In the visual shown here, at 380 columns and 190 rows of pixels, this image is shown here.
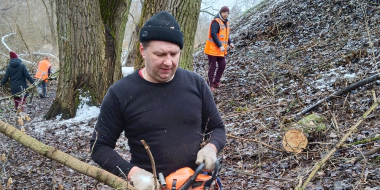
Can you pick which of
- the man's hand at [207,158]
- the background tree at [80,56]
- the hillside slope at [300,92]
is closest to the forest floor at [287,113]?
the hillside slope at [300,92]

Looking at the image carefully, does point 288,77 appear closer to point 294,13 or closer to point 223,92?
point 223,92

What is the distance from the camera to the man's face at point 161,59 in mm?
2246

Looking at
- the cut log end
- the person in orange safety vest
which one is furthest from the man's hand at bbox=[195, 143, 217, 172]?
the person in orange safety vest

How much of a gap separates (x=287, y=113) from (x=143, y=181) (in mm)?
3917

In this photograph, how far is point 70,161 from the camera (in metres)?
2.48

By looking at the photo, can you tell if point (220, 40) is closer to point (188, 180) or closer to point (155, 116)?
point (155, 116)

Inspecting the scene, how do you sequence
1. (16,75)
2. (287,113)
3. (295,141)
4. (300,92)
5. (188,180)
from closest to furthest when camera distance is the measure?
(188,180)
(295,141)
(287,113)
(300,92)
(16,75)

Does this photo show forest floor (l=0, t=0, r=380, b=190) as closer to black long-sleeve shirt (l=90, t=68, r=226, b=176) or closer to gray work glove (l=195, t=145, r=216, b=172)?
black long-sleeve shirt (l=90, t=68, r=226, b=176)

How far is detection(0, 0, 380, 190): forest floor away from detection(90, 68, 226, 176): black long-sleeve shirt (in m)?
0.44

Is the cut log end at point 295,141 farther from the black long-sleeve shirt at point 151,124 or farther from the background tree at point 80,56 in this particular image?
the background tree at point 80,56

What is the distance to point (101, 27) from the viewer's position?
799 centimetres

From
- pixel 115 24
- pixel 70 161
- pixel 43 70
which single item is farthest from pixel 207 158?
pixel 43 70

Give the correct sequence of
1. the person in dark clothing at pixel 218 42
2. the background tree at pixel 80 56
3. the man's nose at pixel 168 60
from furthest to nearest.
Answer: the person in dark clothing at pixel 218 42, the background tree at pixel 80 56, the man's nose at pixel 168 60

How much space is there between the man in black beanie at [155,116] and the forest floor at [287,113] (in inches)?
19.0
